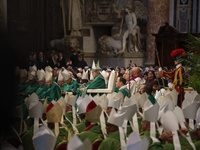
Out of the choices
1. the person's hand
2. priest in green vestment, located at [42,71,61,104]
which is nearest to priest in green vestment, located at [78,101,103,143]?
the person's hand

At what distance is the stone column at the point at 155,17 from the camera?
1769cm

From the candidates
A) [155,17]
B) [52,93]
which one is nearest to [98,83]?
[52,93]

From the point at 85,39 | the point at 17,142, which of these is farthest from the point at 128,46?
A: the point at 17,142

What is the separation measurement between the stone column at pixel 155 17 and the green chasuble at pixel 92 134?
46.2 ft

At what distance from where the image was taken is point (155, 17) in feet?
58.4

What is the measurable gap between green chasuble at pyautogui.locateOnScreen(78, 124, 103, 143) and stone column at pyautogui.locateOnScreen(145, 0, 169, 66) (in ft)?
46.2

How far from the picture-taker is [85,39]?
19656mm

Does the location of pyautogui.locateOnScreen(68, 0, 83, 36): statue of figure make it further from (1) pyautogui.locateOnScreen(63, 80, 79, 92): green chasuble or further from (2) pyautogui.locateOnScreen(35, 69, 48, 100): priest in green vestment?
(2) pyautogui.locateOnScreen(35, 69, 48, 100): priest in green vestment

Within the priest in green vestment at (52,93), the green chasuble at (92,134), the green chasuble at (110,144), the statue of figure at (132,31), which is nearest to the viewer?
the green chasuble at (110,144)

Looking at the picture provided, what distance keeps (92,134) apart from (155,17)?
1442 cm

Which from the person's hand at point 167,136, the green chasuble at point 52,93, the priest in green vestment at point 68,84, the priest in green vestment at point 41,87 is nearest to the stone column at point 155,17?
the priest in green vestment at point 68,84

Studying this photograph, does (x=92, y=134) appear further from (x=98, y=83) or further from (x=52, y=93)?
(x=98, y=83)

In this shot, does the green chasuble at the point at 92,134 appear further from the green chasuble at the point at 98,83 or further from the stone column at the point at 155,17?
the stone column at the point at 155,17

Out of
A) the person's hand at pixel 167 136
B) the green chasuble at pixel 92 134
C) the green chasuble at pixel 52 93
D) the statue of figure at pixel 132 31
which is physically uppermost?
the statue of figure at pixel 132 31
